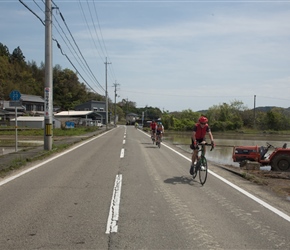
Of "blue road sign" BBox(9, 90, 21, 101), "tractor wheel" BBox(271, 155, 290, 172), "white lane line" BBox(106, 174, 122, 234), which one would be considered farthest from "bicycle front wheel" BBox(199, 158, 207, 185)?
Answer: "blue road sign" BBox(9, 90, 21, 101)

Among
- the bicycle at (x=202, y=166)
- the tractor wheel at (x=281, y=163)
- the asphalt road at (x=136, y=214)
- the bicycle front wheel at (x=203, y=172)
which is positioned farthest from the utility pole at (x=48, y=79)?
the tractor wheel at (x=281, y=163)

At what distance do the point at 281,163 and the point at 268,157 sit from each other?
0.94m

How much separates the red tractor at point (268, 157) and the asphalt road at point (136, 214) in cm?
609

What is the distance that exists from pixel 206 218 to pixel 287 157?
34.4ft

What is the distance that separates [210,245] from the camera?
14.9ft

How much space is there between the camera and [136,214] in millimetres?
5867

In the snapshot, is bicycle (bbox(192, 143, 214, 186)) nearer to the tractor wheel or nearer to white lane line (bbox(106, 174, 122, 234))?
white lane line (bbox(106, 174, 122, 234))

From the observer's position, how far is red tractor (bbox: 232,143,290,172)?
1488 centimetres

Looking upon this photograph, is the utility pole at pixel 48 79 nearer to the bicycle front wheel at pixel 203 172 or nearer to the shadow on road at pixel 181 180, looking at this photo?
the shadow on road at pixel 181 180

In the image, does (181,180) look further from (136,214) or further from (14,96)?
(14,96)

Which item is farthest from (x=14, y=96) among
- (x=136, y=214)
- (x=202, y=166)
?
(x=136, y=214)

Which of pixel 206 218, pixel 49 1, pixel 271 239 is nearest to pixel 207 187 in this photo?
pixel 206 218

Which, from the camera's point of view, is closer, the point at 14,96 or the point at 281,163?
the point at 281,163

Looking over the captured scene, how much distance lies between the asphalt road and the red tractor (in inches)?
240
